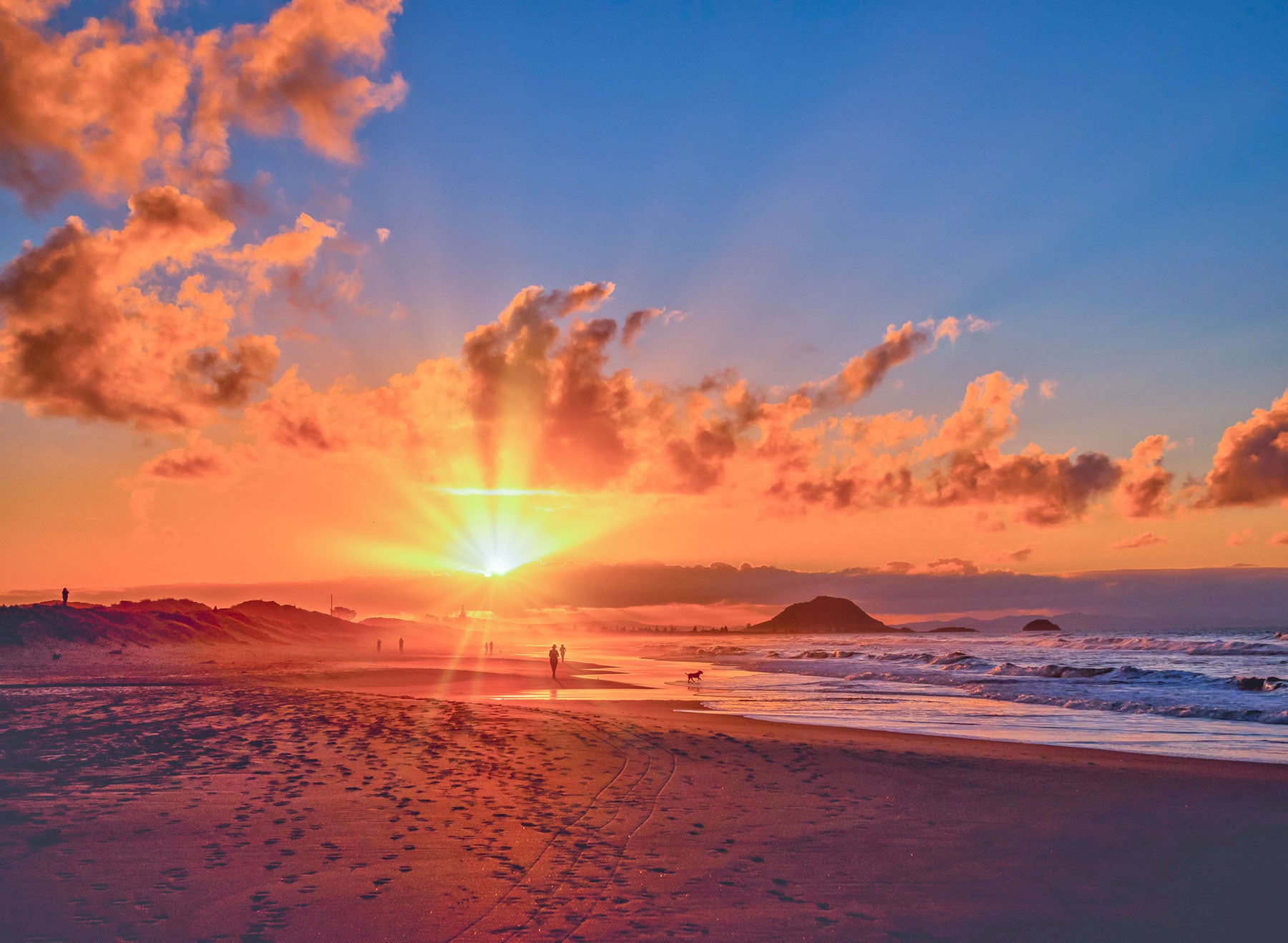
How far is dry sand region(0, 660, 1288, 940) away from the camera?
758 centimetres

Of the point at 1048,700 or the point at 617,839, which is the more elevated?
the point at 617,839

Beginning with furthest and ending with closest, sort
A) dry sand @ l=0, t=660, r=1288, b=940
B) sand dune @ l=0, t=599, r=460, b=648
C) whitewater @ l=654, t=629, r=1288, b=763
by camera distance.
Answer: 1. sand dune @ l=0, t=599, r=460, b=648
2. whitewater @ l=654, t=629, r=1288, b=763
3. dry sand @ l=0, t=660, r=1288, b=940

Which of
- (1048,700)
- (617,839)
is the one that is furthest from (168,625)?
(617,839)

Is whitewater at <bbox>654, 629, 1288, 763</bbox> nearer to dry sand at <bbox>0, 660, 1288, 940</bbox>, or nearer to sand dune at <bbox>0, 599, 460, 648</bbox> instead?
dry sand at <bbox>0, 660, 1288, 940</bbox>

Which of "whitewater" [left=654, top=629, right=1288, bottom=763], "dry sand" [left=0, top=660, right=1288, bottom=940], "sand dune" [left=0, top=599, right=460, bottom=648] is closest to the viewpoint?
"dry sand" [left=0, top=660, right=1288, bottom=940]

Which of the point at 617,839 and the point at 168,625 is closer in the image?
the point at 617,839

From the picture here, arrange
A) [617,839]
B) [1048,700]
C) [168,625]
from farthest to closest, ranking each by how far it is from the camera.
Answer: [168,625] < [1048,700] < [617,839]

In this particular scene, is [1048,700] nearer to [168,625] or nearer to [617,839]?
[617,839]

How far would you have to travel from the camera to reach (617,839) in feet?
34.1

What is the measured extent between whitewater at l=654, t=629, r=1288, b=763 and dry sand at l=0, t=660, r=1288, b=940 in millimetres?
4422

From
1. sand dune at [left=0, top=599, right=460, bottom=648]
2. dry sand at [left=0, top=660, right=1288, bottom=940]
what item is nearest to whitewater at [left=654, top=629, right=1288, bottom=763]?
dry sand at [left=0, top=660, right=1288, bottom=940]

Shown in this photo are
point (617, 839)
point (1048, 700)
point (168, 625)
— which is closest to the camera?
point (617, 839)

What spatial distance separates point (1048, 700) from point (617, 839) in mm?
29111

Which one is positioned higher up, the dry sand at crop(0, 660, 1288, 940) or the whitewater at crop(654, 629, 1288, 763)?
the dry sand at crop(0, 660, 1288, 940)
